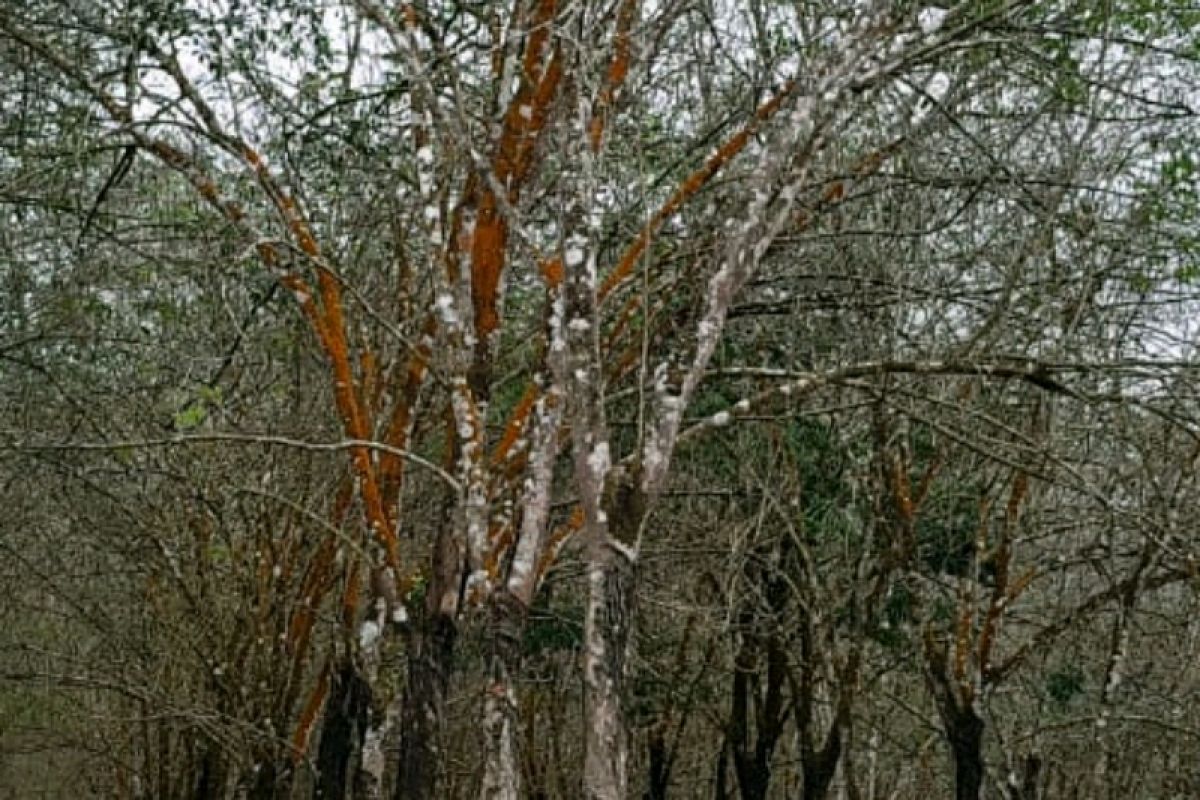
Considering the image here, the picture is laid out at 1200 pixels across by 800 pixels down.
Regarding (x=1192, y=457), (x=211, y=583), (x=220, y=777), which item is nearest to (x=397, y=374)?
(x=211, y=583)

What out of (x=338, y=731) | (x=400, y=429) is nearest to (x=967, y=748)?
(x=400, y=429)

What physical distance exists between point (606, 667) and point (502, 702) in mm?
1129

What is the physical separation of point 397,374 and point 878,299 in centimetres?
340

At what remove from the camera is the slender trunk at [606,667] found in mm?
5367

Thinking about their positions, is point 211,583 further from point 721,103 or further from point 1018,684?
point 1018,684

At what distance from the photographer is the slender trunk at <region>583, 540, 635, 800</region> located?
5.37 meters

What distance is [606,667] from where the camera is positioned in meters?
5.46

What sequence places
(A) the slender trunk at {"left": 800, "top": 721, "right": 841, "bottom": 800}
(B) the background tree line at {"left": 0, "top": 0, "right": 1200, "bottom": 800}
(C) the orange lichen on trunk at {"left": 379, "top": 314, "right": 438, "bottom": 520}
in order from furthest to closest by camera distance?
(A) the slender trunk at {"left": 800, "top": 721, "right": 841, "bottom": 800} < (C) the orange lichen on trunk at {"left": 379, "top": 314, "right": 438, "bottom": 520} < (B) the background tree line at {"left": 0, "top": 0, "right": 1200, "bottom": 800}

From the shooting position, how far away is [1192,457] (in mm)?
8523

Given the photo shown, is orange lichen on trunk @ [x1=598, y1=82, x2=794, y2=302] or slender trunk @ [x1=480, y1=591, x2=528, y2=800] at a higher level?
orange lichen on trunk @ [x1=598, y1=82, x2=794, y2=302]

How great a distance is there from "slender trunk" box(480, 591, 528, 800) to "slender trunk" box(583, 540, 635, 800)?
0.88 metres

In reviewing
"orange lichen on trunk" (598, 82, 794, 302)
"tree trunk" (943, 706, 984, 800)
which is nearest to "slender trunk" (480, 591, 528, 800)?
"orange lichen on trunk" (598, 82, 794, 302)

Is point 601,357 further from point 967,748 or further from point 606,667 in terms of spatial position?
point 967,748

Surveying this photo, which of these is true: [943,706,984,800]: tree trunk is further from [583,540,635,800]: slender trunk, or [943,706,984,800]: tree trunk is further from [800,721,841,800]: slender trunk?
[583,540,635,800]: slender trunk
